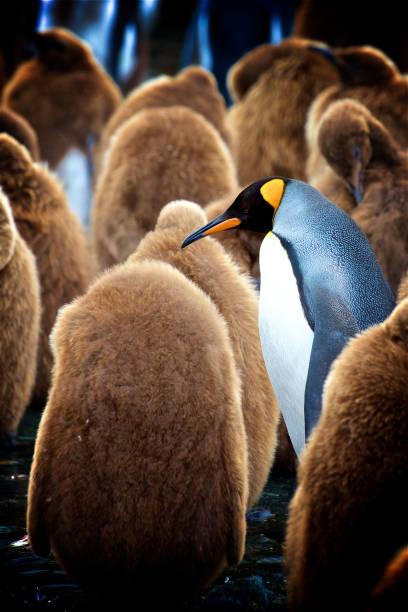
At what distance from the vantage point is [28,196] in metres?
2.60

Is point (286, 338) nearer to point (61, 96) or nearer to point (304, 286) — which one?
point (304, 286)

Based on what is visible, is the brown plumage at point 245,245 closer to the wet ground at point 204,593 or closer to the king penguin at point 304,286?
the king penguin at point 304,286

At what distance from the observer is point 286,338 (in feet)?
5.18

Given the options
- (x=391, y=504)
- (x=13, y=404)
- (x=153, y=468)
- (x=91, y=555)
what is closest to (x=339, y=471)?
(x=391, y=504)

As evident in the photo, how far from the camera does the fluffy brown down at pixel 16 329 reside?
7.37 ft

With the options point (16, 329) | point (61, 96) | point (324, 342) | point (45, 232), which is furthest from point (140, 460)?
point (61, 96)

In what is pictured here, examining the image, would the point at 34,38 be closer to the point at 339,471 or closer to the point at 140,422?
the point at 140,422

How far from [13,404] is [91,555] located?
1.01m

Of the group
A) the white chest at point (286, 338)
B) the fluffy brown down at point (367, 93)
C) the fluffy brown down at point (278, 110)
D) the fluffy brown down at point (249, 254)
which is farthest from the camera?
the fluffy brown down at point (278, 110)

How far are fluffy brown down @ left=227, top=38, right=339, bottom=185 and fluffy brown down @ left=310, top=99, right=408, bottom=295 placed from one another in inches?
43.6

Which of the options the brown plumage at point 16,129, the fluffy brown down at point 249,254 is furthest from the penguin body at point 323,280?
the brown plumage at point 16,129

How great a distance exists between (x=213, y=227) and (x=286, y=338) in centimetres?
26

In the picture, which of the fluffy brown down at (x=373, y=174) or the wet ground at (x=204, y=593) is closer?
the wet ground at (x=204, y=593)

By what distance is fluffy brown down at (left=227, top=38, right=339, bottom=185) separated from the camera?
12.2 ft
